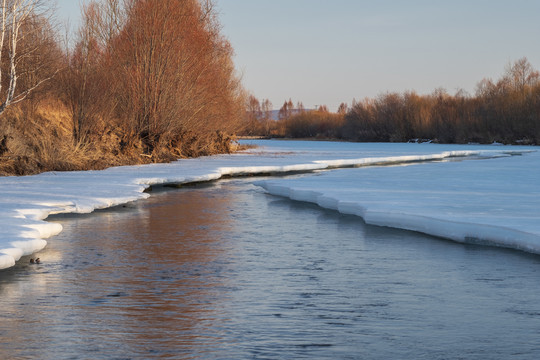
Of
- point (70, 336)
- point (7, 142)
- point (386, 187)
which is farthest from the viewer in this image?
point (7, 142)

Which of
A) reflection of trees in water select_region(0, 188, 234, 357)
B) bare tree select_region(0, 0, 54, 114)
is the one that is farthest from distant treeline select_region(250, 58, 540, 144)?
reflection of trees in water select_region(0, 188, 234, 357)

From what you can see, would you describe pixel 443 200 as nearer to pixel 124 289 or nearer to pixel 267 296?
pixel 267 296

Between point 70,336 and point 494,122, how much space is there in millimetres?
51446

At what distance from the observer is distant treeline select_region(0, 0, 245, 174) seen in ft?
67.7

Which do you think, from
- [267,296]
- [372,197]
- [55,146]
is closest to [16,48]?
[55,146]

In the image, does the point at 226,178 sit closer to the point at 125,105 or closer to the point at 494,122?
the point at 125,105

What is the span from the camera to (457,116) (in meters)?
56.6

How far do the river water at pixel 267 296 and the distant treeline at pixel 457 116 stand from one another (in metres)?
40.7

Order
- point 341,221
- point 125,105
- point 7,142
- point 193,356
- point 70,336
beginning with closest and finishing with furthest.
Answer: point 193,356
point 70,336
point 341,221
point 7,142
point 125,105

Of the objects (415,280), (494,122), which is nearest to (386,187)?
(415,280)

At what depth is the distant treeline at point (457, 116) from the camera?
170 feet

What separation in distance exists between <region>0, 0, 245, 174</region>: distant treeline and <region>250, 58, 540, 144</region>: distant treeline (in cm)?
1873

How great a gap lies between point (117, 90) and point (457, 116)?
1444 inches

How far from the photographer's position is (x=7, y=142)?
60.5ft
